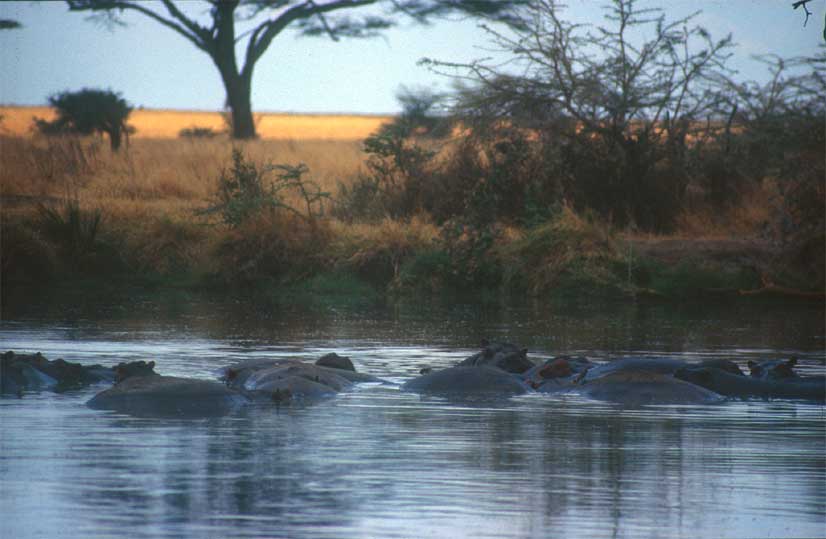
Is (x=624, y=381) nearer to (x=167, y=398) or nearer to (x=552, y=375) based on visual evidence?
(x=552, y=375)

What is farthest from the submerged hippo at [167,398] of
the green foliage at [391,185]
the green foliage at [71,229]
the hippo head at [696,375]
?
the green foliage at [391,185]

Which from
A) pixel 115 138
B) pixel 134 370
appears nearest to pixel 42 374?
pixel 134 370

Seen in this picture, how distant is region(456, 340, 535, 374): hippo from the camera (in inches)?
439

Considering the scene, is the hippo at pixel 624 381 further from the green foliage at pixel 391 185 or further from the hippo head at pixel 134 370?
the green foliage at pixel 391 185

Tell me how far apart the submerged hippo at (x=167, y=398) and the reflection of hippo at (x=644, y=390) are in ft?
8.75

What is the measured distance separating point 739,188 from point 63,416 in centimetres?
1643

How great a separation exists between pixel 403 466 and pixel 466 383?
3290mm

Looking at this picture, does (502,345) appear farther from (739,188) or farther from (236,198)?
(739,188)

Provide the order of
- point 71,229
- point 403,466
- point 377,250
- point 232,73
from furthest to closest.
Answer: point 232,73 < point 71,229 < point 377,250 < point 403,466

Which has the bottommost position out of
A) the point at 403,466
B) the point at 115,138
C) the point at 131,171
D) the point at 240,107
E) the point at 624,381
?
the point at 403,466

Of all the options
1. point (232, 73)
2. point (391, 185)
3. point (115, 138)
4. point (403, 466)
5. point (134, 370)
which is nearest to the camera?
point (403, 466)

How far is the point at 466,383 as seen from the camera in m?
10.6

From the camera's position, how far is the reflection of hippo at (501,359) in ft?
36.6

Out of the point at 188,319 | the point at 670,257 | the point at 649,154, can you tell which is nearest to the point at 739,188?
the point at 649,154
